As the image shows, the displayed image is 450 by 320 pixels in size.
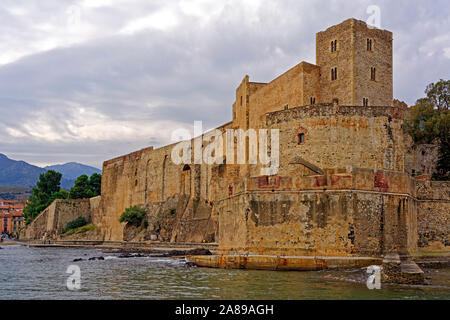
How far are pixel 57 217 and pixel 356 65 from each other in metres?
47.7

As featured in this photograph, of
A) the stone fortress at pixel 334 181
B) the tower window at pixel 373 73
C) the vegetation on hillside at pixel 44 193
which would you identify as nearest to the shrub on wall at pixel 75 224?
the vegetation on hillside at pixel 44 193

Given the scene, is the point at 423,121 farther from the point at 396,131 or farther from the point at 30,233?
the point at 30,233

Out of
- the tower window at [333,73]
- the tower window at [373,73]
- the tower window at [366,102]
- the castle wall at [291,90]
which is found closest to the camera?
the tower window at [366,102]

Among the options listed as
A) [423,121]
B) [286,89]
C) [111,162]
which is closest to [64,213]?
[111,162]

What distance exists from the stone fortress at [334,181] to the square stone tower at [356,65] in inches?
2.3

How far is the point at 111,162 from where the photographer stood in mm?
67812

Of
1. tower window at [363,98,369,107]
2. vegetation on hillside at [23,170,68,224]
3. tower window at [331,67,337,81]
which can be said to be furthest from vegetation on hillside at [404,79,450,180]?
vegetation on hillside at [23,170,68,224]

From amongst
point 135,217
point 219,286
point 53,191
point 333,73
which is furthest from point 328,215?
point 53,191

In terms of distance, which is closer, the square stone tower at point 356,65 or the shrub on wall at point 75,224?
the square stone tower at point 356,65

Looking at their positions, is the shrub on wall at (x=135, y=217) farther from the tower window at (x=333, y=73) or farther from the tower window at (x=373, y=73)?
the tower window at (x=373, y=73)

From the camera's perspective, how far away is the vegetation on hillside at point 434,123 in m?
30.1

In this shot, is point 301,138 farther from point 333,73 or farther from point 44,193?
point 44,193

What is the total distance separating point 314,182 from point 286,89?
13.7 metres

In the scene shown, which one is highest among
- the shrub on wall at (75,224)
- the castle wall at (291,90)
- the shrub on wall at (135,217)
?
the castle wall at (291,90)
